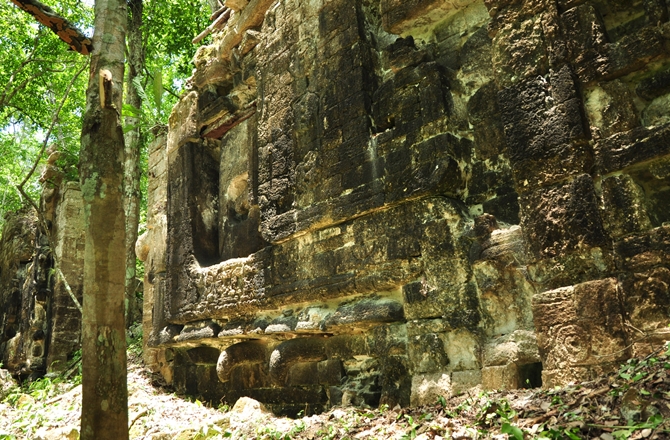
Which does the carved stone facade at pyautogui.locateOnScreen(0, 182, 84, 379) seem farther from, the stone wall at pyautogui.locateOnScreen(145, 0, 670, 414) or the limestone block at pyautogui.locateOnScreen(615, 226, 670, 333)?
the limestone block at pyautogui.locateOnScreen(615, 226, 670, 333)

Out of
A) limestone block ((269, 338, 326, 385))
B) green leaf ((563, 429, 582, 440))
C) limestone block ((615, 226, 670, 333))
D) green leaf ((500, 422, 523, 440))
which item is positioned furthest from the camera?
limestone block ((269, 338, 326, 385))

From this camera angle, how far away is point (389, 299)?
445 centimetres

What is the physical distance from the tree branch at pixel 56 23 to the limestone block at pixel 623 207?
340 cm

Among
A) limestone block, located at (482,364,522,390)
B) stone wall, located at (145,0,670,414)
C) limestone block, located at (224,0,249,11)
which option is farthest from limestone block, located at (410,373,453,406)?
limestone block, located at (224,0,249,11)

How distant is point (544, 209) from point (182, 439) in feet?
11.1

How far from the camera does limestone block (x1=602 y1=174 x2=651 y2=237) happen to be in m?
3.10

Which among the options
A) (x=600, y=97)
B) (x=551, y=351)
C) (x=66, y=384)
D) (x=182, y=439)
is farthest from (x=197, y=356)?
(x=600, y=97)

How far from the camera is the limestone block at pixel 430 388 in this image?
150 inches

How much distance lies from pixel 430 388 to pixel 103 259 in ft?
7.57

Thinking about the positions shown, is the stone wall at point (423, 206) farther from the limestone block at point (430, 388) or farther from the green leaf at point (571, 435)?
the green leaf at point (571, 435)

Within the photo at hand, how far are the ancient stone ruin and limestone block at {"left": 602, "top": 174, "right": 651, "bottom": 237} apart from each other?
0.04 ft

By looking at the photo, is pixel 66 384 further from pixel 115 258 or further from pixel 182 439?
pixel 115 258

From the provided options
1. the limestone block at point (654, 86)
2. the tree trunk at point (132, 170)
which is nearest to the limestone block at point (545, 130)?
the limestone block at point (654, 86)

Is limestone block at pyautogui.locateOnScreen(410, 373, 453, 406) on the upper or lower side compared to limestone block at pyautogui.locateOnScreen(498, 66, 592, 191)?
lower
